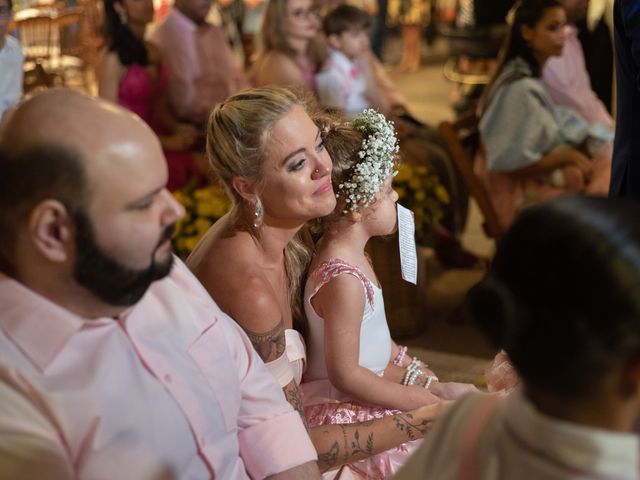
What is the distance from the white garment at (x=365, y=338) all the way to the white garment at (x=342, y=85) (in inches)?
104

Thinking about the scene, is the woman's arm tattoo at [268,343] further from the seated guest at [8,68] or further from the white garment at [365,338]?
the seated guest at [8,68]

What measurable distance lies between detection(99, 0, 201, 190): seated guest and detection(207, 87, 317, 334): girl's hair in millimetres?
2251

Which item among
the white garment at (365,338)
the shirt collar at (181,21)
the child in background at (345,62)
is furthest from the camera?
the child in background at (345,62)

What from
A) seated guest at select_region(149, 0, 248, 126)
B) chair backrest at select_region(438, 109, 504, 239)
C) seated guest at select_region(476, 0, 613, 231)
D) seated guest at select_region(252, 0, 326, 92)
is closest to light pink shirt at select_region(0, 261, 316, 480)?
chair backrest at select_region(438, 109, 504, 239)

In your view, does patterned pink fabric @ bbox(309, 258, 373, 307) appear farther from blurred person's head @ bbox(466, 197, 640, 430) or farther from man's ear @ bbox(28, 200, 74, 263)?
blurred person's head @ bbox(466, 197, 640, 430)

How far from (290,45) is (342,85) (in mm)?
335

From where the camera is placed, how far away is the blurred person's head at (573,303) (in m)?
0.89

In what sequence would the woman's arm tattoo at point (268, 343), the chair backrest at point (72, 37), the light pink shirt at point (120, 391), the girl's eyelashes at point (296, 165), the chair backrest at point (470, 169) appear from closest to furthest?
the light pink shirt at point (120, 391) < the woman's arm tattoo at point (268, 343) < the girl's eyelashes at point (296, 165) < the chair backrest at point (470, 169) < the chair backrest at point (72, 37)

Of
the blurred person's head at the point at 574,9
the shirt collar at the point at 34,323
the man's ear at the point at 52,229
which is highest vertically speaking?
the man's ear at the point at 52,229

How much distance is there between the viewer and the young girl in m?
1.87

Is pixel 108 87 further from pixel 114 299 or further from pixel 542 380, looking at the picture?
pixel 542 380

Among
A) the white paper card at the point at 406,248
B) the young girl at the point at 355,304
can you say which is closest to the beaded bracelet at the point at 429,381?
the young girl at the point at 355,304

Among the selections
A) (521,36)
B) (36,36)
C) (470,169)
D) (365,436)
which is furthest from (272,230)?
(36,36)

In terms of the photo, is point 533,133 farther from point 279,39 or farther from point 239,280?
point 239,280
